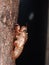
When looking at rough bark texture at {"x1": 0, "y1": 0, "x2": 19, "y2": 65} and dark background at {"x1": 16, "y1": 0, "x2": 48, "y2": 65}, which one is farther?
dark background at {"x1": 16, "y1": 0, "x2": 48, "y2": 65}

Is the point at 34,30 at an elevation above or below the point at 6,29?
below

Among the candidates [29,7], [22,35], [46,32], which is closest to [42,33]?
[46,32]

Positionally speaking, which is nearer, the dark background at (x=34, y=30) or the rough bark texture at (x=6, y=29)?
the rough bark texture at (x=6, y=29)

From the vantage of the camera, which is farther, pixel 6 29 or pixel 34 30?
pixel 34 30
